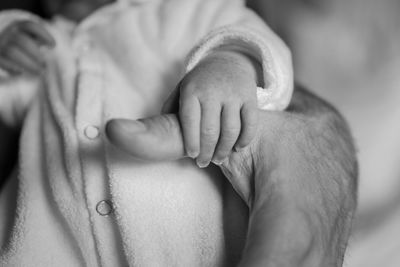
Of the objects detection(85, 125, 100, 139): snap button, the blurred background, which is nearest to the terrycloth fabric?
detection(85, 125, 100, 139): snap button

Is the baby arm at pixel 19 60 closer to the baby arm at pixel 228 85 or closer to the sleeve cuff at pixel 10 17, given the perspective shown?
the sleeve cuff at pixel 10 17

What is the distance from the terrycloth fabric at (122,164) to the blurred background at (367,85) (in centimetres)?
29

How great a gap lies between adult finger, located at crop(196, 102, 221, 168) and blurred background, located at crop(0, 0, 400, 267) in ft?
1.91

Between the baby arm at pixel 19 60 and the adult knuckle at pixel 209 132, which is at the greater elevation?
the adult knuckle at pixel 209 132

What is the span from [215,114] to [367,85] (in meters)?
0.60

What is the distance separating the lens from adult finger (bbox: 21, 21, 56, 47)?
892 mm

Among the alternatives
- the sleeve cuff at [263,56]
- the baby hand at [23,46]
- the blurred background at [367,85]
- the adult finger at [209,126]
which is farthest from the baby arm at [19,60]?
the adult finger at [209,126]

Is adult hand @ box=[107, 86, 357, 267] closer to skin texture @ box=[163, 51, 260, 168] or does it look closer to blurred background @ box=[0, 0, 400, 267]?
skin texture @ box=[163, 51, 260, 168]

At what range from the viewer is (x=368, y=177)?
1057 mm

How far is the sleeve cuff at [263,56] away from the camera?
68cm

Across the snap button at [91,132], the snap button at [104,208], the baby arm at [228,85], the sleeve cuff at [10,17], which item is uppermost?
the baby arm at [228,85]

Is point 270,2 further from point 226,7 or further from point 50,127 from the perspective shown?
point 50,127

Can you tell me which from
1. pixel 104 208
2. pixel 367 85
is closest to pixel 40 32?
pixel 104 208

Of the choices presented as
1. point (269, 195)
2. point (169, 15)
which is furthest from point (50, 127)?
point (269, 195)
